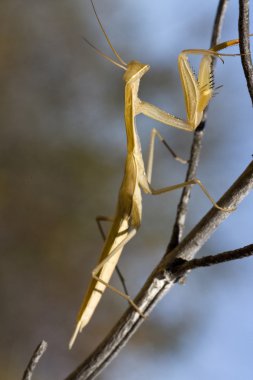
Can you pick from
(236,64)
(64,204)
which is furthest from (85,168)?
(236,64)

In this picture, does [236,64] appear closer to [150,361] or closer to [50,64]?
[50,64]

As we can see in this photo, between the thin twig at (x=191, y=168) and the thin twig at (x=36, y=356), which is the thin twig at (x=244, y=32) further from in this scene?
the thin twig at (x=36, y=356)

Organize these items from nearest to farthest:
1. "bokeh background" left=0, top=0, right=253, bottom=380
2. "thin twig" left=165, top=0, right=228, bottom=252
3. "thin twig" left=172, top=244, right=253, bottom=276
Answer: "thin twig" left=172, top=244, right=253, bottom=276 < "thin twig" left=165, top=0, right=228, bottom=252 < "bokeh background" left=0, top=0, right=253, bottom=380

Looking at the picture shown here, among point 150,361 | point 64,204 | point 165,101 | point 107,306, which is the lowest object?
point 150,361

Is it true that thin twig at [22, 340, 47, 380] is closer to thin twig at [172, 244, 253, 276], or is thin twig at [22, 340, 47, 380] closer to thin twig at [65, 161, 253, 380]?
thin twig at [65, 161, 253, 380]

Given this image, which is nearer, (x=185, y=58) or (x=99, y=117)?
(x=185, y=58)

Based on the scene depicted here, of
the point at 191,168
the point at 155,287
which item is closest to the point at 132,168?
the point at 191,168

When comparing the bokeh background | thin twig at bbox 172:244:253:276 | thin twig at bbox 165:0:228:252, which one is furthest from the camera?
the bokeh background

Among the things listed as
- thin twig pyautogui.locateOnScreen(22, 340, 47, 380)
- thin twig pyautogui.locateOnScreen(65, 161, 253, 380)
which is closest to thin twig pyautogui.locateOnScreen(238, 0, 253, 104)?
thin twig pyautogui.locateOnScreen(65, 161, 253, 380)
